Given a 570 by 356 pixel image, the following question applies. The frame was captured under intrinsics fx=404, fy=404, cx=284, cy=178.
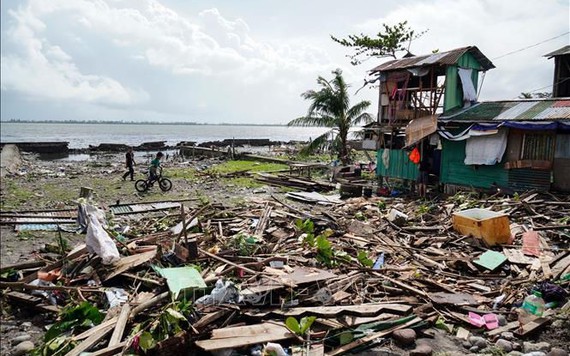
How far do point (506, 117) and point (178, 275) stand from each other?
13.3m

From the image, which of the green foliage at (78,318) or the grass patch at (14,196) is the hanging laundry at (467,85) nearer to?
the green foliage at (78,318)

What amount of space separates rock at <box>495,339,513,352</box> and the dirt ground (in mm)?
452

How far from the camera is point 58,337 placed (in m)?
5.49

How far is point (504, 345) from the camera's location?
533cm

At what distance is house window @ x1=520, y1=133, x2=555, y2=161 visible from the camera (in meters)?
13.6

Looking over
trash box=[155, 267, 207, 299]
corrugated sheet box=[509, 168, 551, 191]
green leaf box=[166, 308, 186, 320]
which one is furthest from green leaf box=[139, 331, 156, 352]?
corrugated sheet box=[509, 168, 551, 191]

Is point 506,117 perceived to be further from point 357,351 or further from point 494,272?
point 357,351

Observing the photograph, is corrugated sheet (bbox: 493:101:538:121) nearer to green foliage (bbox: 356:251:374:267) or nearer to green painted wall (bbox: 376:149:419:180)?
green painted wall (bbox: 376:149:419:180)

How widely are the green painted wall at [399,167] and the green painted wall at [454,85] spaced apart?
106 inches

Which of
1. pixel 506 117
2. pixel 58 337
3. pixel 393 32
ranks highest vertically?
pixel 393 32

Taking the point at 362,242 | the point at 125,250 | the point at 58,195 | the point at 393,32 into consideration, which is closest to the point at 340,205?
the point at 362,242

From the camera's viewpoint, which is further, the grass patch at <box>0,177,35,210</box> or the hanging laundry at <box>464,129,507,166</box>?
the hanging laundry at <box>464,129,507,166</box>

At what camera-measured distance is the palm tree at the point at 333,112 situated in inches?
938

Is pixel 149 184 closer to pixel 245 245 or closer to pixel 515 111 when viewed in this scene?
pixel 245 245
